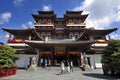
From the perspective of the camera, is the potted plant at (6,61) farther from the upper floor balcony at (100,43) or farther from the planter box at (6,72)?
the upper floor balcony at (100,43)

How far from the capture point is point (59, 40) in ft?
107

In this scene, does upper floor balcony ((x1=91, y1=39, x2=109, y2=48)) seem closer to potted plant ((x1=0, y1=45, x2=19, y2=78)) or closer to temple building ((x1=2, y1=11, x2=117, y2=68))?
temple building ((x1=2, y1=11, x2=117, y2=68))

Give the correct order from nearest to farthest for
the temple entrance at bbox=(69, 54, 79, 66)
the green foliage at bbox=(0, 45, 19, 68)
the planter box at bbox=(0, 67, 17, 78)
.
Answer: the planter box at bbox=(0, 67, 17, 78) < the green foliage at bbox=(0, 45, 19, 68) < the temple entrance at bbox=(69, 54, 79, 66)

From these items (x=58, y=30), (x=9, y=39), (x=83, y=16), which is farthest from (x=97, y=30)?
(x=9, y=39)

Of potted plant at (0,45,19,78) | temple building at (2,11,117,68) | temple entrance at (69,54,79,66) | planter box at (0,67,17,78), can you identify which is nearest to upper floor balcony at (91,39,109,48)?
temple building at (2,11,117,68)

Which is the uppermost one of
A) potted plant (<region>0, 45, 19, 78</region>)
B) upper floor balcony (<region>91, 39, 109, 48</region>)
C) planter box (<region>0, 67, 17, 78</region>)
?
upper floor balcony (<region>91, 39, 109, 48</region>)

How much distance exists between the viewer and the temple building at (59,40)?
29.1 m

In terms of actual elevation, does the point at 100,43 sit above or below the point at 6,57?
above

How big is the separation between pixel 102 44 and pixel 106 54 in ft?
58.4

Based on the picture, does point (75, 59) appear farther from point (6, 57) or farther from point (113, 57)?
point (6, 57)

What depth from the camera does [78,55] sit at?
98.0ft

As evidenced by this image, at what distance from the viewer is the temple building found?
1148 inches

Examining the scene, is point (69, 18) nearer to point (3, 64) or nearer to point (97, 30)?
point (97, 30)

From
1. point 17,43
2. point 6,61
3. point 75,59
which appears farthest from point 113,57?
point 17,43
